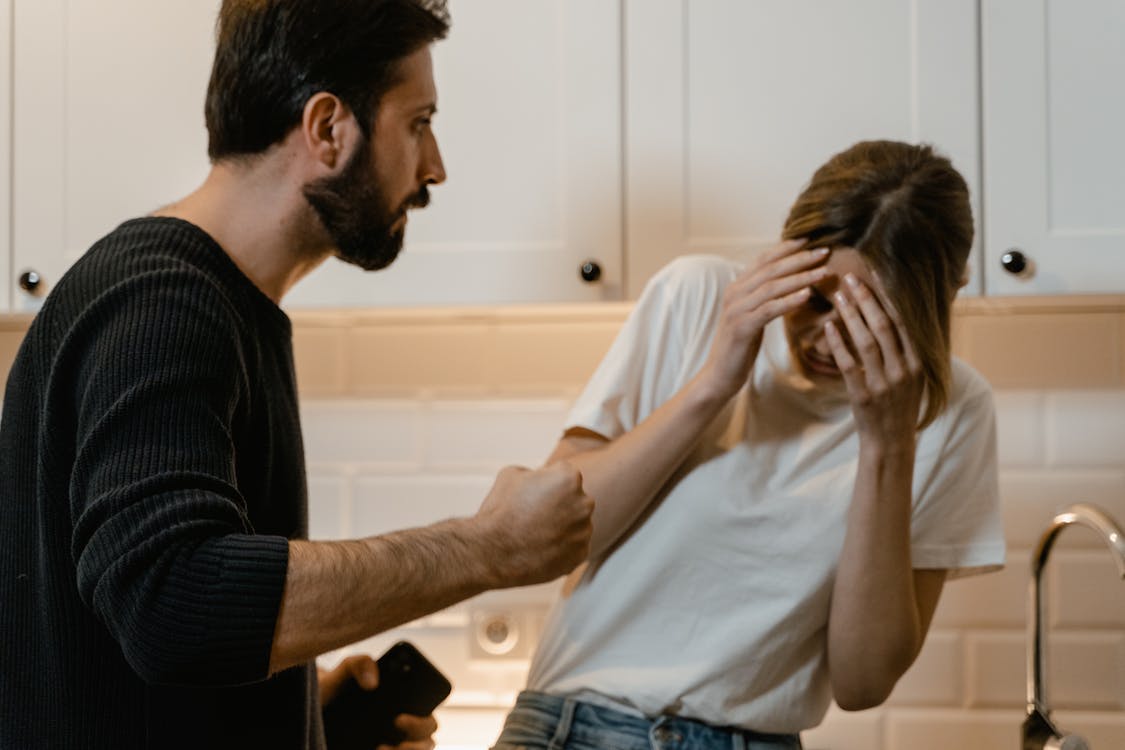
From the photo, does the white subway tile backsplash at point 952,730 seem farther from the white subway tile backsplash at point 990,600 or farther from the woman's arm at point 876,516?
the woman's arm at point 876,516

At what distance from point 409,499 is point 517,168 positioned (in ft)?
1.92

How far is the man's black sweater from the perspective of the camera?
0.95 meters

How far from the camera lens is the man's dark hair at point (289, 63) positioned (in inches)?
47.4

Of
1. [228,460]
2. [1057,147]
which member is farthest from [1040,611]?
[228,460]

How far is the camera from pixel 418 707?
148 centimetres

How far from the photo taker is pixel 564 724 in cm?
140

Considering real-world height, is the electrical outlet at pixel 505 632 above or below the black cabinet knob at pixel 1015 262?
below

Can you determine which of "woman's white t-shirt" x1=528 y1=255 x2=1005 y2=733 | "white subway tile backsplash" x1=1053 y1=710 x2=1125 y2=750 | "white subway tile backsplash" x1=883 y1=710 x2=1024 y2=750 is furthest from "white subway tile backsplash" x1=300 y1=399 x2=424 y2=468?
"white subway tile backsplash" x1=1053 y1=710 x2=1125 y2=750

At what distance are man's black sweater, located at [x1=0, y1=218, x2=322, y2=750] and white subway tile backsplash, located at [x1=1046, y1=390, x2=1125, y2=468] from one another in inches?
44.6

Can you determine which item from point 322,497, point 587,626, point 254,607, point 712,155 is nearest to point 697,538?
point 587,626

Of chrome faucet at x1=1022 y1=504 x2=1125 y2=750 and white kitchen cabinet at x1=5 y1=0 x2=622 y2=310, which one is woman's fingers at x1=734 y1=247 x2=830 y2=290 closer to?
white kitchen cabinet at x1=5 y1=0 x2=622 y2=310

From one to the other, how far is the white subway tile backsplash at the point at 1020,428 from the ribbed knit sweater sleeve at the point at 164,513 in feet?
4.06

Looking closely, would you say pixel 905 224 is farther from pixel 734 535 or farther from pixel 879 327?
pixel 734 535

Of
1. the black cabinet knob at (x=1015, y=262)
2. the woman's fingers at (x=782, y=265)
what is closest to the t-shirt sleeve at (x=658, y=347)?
the woman's fingers at (x=782, y=265)
